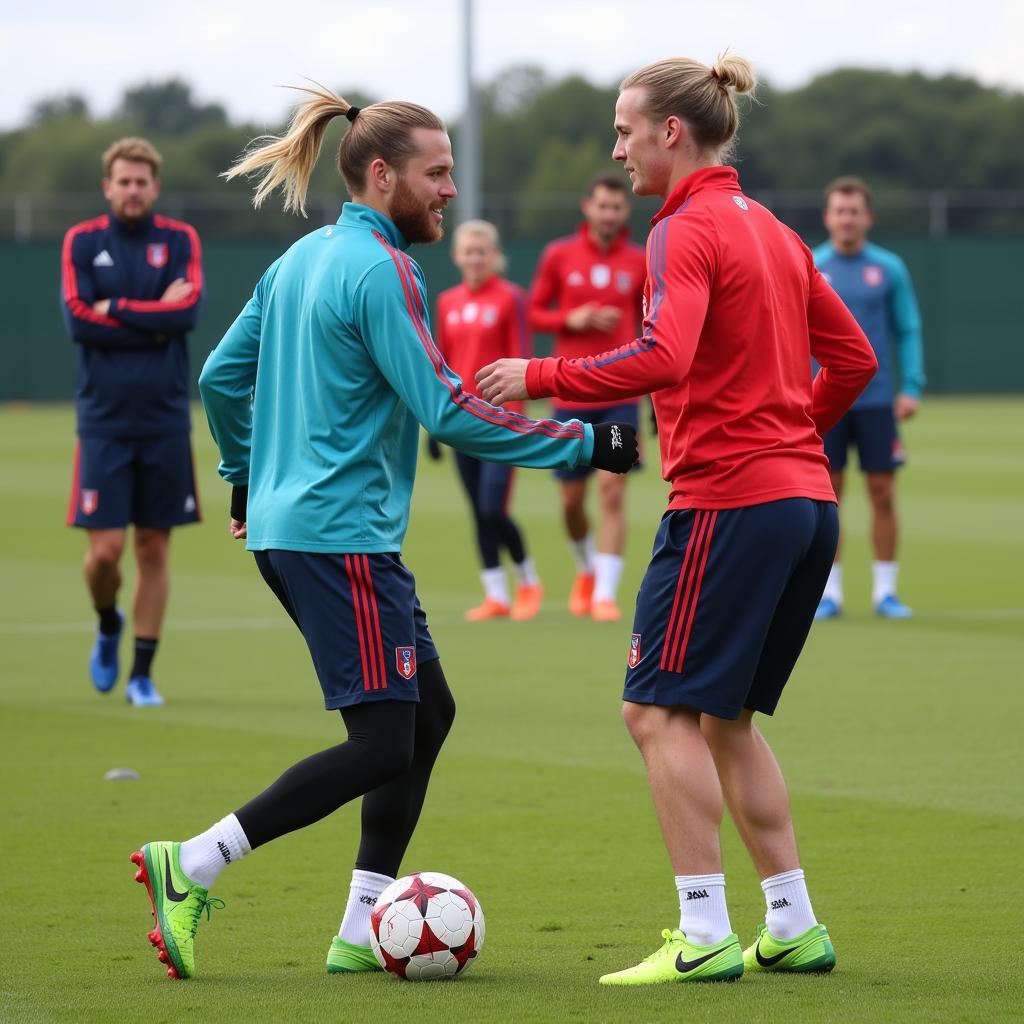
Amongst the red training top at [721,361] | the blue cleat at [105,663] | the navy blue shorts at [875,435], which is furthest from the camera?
the navy blue shorts at [875,435]

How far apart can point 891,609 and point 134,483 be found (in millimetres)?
4992

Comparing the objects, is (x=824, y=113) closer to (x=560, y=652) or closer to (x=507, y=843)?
(x=560, y=652)

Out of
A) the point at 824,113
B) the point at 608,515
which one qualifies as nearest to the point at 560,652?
the point at 608,515

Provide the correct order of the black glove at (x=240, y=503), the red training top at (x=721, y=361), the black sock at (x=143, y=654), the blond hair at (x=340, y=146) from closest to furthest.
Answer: the red training top at (x=721, y=361) < the blond hair at (x=340, y=146) < the black glove at (x=240, y=503) < the black sock at (x=143, y=654)

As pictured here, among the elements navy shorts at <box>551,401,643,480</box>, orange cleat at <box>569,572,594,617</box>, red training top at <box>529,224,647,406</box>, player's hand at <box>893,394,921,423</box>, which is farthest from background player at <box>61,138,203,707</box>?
player's hand at <box>893,394,921,423</box>

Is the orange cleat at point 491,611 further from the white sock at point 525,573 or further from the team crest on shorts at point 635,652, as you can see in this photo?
the team crest on shorts at point 635,652

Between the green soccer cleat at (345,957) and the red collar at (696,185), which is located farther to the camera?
the green soccer cleat at (345,957)

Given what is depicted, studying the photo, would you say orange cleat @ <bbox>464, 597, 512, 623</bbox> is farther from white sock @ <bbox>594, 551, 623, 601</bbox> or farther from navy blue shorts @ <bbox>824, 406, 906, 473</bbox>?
navy blue shorts @ <bbox>824, 406, 906, 473</bbox>

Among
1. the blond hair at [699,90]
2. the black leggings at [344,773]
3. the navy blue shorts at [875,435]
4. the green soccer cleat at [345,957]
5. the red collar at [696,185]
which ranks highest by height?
the blond hair at [699,90]

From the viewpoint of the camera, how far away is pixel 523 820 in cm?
661

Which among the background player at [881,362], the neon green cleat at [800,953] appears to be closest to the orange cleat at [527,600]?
the background player at [881,362]

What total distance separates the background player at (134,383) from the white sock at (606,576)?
344 cm

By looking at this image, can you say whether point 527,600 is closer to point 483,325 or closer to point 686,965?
point 483,325

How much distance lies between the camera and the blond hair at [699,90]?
14.9ft
